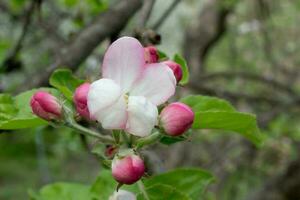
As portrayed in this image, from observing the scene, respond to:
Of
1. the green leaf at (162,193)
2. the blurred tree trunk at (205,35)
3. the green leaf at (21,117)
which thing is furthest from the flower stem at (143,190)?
the blurred tree trunk at (205,35)

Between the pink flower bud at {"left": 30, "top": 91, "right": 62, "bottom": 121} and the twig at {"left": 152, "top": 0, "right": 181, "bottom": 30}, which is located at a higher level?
the pink flower bud at {"left": 30, "top": 91, "right": 62, "bottom": 121}

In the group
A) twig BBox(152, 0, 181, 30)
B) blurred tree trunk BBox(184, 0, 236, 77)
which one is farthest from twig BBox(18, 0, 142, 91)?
blurred tree trunk BBox(184, 0, 236, 77)

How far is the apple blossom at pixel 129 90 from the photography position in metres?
0.87

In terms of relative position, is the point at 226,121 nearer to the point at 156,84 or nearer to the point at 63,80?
the point at 156,84

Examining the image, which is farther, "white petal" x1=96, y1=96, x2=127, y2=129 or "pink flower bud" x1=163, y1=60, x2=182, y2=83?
"pink flower bud" x1=163, y1=60, x2=182, y2=83

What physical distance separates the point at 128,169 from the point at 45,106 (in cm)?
19

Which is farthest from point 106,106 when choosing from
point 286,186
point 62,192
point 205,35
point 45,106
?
point 205,35

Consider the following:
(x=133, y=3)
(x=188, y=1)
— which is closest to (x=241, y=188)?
(x=188, y=1)

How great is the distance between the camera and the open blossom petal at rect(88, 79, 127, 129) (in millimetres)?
863

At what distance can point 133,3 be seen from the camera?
5.42 ft

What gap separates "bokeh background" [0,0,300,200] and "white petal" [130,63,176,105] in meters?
0.34

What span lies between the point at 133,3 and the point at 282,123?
284 cm

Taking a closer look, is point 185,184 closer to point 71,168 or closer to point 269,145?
point 269,145

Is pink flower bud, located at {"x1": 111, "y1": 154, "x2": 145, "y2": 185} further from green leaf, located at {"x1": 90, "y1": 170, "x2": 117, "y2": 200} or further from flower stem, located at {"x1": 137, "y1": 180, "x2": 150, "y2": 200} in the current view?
green leaf, located at {"x1": 90, "y1": 170, "x2": 117, "y2": 200}
